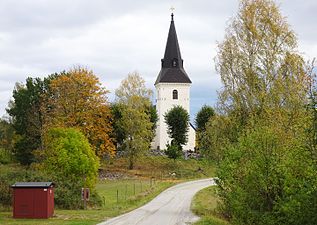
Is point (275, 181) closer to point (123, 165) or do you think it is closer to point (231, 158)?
point (231, 158)

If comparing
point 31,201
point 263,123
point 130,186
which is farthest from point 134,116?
point 263,123

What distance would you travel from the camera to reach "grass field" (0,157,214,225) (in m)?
27.9

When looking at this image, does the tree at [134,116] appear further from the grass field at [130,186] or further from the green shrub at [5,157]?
the green shrub at [5,157]

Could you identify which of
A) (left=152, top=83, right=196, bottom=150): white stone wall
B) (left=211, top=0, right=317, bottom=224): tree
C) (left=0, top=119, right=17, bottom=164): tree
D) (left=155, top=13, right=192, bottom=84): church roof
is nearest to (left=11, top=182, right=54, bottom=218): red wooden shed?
(left=211, top=0, right=317, bottom=224): tree

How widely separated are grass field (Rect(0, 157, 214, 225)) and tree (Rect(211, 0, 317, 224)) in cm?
839

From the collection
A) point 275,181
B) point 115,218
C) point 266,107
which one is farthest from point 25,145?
point 275,181

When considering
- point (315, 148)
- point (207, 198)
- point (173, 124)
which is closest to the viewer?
point (315, 148)

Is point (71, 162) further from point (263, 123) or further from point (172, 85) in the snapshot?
point (172, 85)

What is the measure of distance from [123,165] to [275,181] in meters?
55.7

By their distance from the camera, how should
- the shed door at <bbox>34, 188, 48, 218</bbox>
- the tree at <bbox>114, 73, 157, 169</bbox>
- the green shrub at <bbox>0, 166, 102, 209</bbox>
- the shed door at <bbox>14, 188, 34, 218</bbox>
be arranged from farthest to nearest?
the tree at <bbox>114, 73, 157, 169</bbox>, the green shrub at <bbox>0, 166, 102, 209</bbox>, the shed door at <bbox>14, 188, 34, 218</bbox>, the shed door at <bbox>34, 188, 48, 218</bbox>

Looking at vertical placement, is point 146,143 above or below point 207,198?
above

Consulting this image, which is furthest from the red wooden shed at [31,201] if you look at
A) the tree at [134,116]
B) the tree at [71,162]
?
the tree at [134,116]

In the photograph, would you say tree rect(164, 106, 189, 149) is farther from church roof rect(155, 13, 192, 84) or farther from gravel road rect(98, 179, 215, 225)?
gravel road rect(98, 179, 215, 225)

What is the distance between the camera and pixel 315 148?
1290 centimetres
